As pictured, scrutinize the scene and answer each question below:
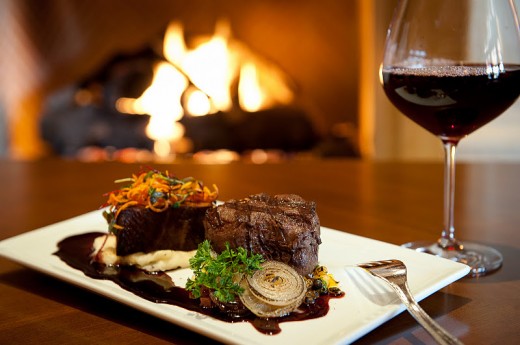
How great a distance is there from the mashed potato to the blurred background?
2.64 m

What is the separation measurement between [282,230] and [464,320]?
310mm

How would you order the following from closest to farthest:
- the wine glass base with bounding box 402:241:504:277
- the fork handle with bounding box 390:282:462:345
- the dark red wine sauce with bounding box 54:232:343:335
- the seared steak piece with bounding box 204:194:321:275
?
the fork handle with bounding box 390:282:462:345
the dark red wine sauce with bounding box 54:232:343:335
the seared steak piece with bounding box 204:194:321:275
the wine glass base with bounding box 402:241:504:277

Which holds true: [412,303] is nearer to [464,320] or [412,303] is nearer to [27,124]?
[464,320]

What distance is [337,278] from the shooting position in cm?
113

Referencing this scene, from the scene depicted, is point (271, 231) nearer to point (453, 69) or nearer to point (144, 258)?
point (144, 258)

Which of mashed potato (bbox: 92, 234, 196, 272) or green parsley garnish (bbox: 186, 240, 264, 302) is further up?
green parsley garnish (bbox: 186, 240, 264, 302)

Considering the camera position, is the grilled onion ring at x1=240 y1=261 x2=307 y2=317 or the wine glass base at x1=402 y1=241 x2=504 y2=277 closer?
the grilled onion ring at x1=240 y1=261 x2=307 y2=317

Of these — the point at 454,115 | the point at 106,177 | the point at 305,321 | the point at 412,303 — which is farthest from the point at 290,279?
the point at 106,177

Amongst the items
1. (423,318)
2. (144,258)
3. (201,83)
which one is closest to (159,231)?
(144,258)

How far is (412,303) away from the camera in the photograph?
37.8 inches

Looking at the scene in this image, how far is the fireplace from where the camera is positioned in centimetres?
400

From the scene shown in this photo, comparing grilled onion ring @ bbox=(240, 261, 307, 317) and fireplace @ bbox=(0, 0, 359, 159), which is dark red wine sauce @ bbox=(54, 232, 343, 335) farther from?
fireplace @ bbox=(0, 0, 359, 159)

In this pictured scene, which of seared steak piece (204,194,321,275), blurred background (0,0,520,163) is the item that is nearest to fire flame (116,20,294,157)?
blurred background (0,0,520,163)

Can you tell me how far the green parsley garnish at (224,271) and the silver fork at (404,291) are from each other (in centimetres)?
20
